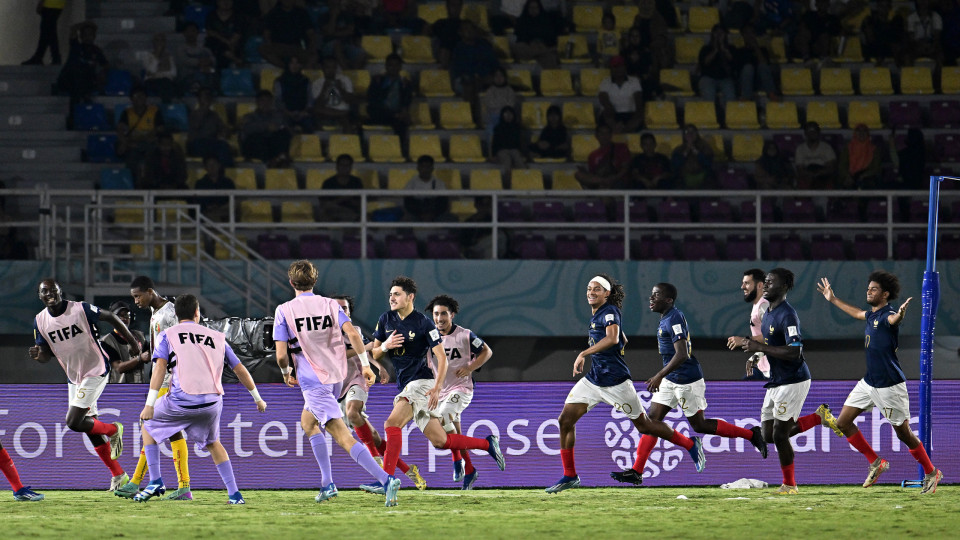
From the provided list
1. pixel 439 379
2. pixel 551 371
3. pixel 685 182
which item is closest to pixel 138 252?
pixel 551 371

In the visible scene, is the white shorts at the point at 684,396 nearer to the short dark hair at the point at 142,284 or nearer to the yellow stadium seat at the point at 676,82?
the short dark hair at the point at 142,284

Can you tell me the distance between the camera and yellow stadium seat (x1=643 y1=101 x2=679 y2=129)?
70.9 ft

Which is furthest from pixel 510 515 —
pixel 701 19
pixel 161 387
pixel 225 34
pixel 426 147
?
pixel 701 19

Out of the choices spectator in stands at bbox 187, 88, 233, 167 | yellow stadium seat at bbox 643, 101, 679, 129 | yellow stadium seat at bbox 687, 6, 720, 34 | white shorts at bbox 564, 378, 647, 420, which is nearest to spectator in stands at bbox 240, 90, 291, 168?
spectator in stands at bbox 187, 88, 233, 167

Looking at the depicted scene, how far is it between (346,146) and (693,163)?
5235 mm

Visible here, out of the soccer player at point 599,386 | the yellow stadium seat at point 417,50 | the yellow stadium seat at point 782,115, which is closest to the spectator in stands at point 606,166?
the yellow stadium seat at point 782,115

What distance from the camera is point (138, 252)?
19.2 meters

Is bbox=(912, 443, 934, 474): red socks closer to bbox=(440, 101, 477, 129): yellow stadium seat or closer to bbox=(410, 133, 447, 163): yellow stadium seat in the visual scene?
bbox=(410, 133, 447, 163): yellow stadium seat

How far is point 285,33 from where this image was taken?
22516 millimetres

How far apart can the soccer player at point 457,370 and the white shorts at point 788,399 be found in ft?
8.41

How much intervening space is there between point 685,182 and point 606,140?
1337 millimetres

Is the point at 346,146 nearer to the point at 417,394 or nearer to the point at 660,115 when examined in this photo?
the point at 660,115

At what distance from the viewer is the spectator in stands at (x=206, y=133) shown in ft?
67.4

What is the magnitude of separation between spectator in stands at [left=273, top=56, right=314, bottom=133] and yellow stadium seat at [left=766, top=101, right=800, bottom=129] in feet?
23.6
